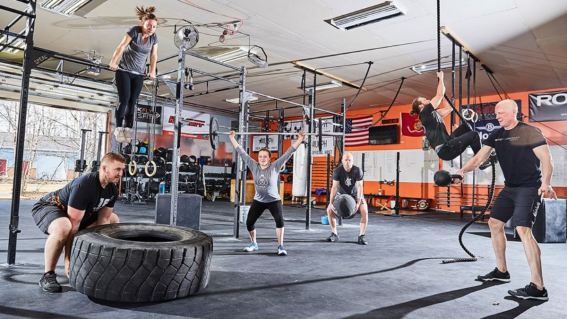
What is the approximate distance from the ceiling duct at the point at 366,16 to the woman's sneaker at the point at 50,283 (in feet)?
15.1

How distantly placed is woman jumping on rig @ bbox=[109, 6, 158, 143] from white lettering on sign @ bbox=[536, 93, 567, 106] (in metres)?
8.71

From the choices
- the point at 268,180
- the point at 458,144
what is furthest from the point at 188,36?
the point at 458,144

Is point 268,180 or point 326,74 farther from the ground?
point 326,74

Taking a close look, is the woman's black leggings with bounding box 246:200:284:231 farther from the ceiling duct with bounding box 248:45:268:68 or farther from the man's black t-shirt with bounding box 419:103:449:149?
the ceiling duct with bounding box 248:45:268:68

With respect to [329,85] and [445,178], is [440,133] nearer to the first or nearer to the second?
[445,178]

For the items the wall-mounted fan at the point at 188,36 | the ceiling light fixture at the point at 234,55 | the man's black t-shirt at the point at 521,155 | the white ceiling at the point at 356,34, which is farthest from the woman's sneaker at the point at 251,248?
the ceiling light fixture at the point at 234,55

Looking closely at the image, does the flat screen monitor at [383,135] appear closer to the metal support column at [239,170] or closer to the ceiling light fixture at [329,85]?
the ceiling light fixture at [329,85]

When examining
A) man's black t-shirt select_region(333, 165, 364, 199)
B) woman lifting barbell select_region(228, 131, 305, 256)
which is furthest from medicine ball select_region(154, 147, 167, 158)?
woman lifting barbell select_region(228, 131, 305, 256)

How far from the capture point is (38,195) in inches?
403

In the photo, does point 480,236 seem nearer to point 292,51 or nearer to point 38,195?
point 292,51

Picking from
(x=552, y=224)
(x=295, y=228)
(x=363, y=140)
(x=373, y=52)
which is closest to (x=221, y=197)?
(x=363, y=140)

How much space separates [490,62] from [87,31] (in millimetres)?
7284

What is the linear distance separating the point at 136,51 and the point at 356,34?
350 centimetres

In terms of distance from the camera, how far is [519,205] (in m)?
2.66
